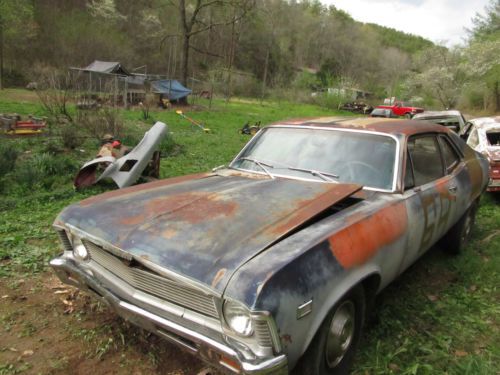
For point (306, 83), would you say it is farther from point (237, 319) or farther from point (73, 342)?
point (237, 319)

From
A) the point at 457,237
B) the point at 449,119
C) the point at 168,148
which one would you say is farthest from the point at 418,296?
the point at 449,119

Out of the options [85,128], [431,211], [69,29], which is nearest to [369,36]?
[69,29]

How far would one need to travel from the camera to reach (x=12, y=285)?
347 centimetres

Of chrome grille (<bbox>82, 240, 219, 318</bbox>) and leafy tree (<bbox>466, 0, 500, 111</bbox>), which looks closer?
chrome grille (<bbox>82, 240, 219, 318</bbox>)

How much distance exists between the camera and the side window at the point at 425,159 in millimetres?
3447

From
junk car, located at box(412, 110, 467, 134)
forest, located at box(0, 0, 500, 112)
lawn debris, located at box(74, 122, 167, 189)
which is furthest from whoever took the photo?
forest, located at box(0, 0, 500, 112)

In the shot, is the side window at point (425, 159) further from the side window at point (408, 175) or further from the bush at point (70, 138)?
the bush at point (70, 138)

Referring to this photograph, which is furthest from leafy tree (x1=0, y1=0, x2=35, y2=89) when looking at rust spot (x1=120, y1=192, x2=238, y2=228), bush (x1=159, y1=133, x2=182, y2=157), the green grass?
rust spot (x1=120, y1=192, x2=238, y2=228)

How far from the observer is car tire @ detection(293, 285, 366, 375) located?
6.95ft

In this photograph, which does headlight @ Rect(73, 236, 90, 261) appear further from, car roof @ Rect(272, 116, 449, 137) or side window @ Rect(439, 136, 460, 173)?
side window @ Rect(439, 136, 460, 173)

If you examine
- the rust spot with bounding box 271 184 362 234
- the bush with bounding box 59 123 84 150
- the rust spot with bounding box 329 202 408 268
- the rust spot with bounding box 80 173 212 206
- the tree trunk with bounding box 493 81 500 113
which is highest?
the tree trunk with bounding box 493 81 500 113

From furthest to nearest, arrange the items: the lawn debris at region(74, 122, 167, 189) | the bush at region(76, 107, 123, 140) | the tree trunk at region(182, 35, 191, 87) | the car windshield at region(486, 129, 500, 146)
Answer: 1. the tree trunk at region(182, 35, 191, 87)
2. the bush at region(76, 107, 123, 140)
3. the car windshield at region(486, 129, 500, 146)
4. the lawn debris at region(74, 122, 167, 189)

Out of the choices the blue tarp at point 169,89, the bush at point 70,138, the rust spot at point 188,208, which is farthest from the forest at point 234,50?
the rust spot at point 188,208

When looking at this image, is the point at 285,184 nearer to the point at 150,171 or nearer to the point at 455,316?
the point at 455,316
